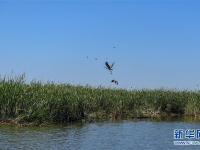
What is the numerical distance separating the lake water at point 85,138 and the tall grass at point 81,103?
130cm

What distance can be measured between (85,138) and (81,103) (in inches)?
318

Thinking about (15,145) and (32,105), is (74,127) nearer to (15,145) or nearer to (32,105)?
(32,105)

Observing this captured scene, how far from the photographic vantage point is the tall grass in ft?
69.5

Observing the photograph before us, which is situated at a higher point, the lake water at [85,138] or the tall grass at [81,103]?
the tall grass at [81,103]

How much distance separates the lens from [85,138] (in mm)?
18125

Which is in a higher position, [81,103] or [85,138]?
[81,103]

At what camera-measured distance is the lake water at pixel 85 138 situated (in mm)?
15688

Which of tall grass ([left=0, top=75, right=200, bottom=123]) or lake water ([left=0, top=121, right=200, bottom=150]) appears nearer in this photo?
lake water ([left=0, top=121, right=200, bottom=150])

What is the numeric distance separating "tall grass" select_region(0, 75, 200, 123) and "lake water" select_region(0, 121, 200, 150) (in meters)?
1.30

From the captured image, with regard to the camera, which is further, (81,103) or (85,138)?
(81,103)

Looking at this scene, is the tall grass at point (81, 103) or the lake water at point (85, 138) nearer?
the lake water at point (85, 138)

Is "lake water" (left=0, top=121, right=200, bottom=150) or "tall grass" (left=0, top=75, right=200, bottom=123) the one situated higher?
"tall grass" (left=0, top=75, right=200, bottom=123)

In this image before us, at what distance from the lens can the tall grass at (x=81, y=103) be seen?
69.5 feet

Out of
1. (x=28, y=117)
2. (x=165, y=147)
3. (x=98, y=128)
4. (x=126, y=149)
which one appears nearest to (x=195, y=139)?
(x=165, y=147)
